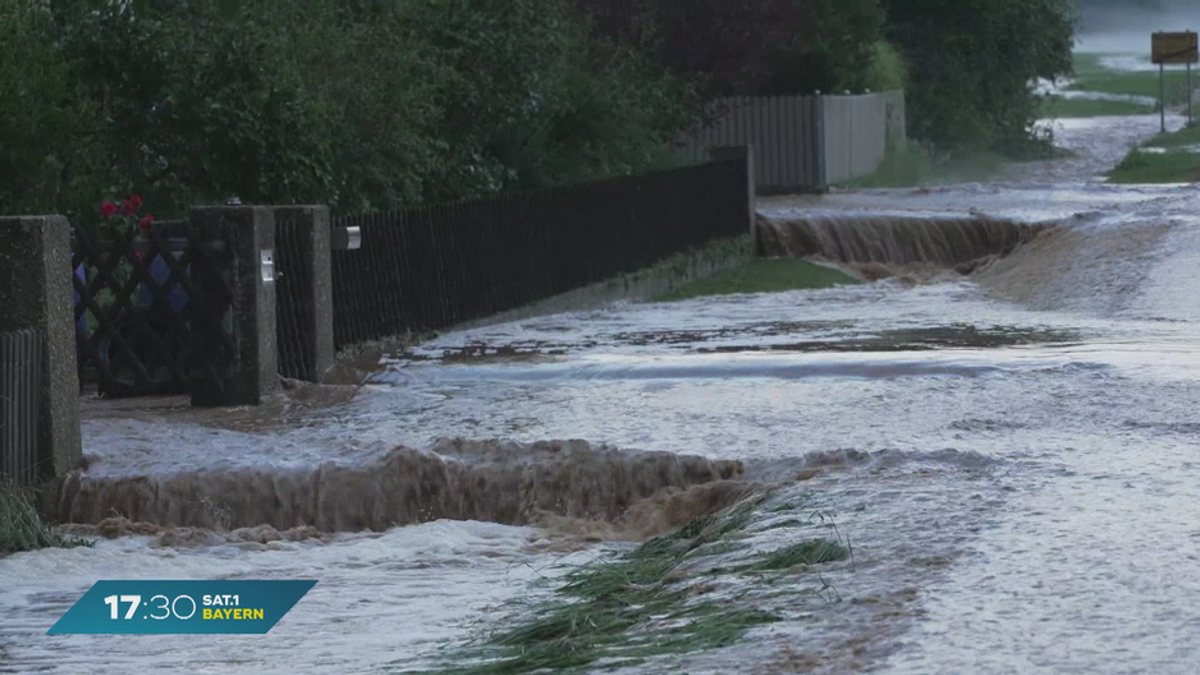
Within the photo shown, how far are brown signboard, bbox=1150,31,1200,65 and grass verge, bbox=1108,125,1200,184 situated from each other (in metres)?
8.18

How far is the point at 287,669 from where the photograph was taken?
691 cm

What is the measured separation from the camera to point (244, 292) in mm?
12508

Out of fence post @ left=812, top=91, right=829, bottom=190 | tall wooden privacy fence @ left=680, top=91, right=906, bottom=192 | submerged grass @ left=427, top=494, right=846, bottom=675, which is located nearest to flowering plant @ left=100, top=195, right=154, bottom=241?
submerged grass @ left=427, top=494, right=846, bottom=675

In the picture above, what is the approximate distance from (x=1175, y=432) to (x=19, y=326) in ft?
19.8

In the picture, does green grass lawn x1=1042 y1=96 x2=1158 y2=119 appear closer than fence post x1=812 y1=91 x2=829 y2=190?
No

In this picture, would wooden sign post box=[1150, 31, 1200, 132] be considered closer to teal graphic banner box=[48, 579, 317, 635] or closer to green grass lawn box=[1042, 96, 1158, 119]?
green grass lawn box=[1042, 96, 1158, 119]

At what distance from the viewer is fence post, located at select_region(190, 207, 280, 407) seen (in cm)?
1245

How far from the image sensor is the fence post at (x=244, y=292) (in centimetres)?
1245

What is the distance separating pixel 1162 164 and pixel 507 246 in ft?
81.3

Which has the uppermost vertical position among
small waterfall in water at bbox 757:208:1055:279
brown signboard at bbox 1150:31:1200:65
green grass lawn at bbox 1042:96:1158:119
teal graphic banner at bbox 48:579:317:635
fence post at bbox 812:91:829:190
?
brown signboard at bbox 1150:31:1200:65

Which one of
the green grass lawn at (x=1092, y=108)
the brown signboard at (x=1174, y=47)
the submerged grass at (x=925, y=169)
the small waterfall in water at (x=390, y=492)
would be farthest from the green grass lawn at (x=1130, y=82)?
the small waterfall in water at (x=390, y=492)

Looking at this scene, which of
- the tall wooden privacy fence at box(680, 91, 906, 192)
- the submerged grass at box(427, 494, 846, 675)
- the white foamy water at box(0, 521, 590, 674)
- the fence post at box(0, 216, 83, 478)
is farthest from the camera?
the tall wooden privacy fence at box(680, 91, 906, 192)

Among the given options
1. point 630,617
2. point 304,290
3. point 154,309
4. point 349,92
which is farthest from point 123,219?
point 630,617

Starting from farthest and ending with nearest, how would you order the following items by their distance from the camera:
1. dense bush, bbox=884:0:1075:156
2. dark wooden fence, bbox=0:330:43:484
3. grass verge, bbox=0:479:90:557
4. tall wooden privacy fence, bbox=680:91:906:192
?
dense bush, bbox=884:0:1075:156, tall wooden privacy fence, bbox=680:91:906:192, dark wooden fence, bbox=0:330:43:484, grass verge, bbox=0:479:90:557
